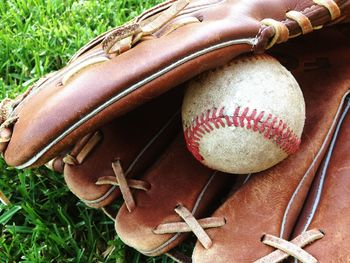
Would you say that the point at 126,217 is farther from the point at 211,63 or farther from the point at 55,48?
the point at 55,48

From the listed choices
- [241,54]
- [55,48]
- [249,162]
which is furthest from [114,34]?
[55,48]

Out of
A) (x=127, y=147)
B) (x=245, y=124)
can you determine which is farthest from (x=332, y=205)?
(x=127, y=147)

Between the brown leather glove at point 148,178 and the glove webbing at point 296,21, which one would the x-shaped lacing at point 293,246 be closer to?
the brown leather glove at point 148,178

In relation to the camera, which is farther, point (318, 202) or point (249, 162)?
point (318, 202)

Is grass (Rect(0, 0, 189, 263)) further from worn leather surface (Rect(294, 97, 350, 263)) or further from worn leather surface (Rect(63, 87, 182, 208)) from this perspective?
worn leather surface (Rect(294, 97, 350, 263))

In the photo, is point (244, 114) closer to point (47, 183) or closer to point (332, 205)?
A: point (332, 205)

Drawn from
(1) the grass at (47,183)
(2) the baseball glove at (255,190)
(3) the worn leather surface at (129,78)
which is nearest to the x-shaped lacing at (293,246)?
(2) the baseball glove at (255,190)

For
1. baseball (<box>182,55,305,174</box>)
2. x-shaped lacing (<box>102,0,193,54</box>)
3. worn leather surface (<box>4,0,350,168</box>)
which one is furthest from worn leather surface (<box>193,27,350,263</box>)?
x-shaped lacing (<box>102,0,193,54</box>)
